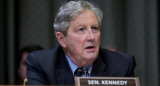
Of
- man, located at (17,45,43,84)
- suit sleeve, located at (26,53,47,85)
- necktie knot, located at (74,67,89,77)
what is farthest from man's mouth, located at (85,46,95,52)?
man, located at (17,45,43,84)

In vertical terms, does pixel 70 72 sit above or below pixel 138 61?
above

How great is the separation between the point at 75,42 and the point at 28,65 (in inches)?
11.0

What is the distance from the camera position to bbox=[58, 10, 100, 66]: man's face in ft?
5.73

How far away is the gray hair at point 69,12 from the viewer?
1783mm

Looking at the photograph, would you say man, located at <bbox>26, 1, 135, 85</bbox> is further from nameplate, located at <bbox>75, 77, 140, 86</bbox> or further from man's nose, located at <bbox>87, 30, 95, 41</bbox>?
nameplate, located at <bbox>75, 77, 140, 86</bbox>

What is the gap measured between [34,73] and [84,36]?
31 centimetres

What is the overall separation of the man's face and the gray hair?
2 cm

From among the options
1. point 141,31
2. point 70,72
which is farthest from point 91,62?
point 141,31

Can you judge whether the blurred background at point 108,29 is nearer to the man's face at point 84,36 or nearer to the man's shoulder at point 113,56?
the man's shoulder at point 113,56

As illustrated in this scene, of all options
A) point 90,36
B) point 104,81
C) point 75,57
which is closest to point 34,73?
point 75,57

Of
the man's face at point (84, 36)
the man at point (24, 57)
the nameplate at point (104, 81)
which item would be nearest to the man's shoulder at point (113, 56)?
the man's face at point (84, 36)

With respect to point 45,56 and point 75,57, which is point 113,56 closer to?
point 75,57

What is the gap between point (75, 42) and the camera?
1797 mm

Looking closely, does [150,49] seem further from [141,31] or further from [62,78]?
[62,78]
